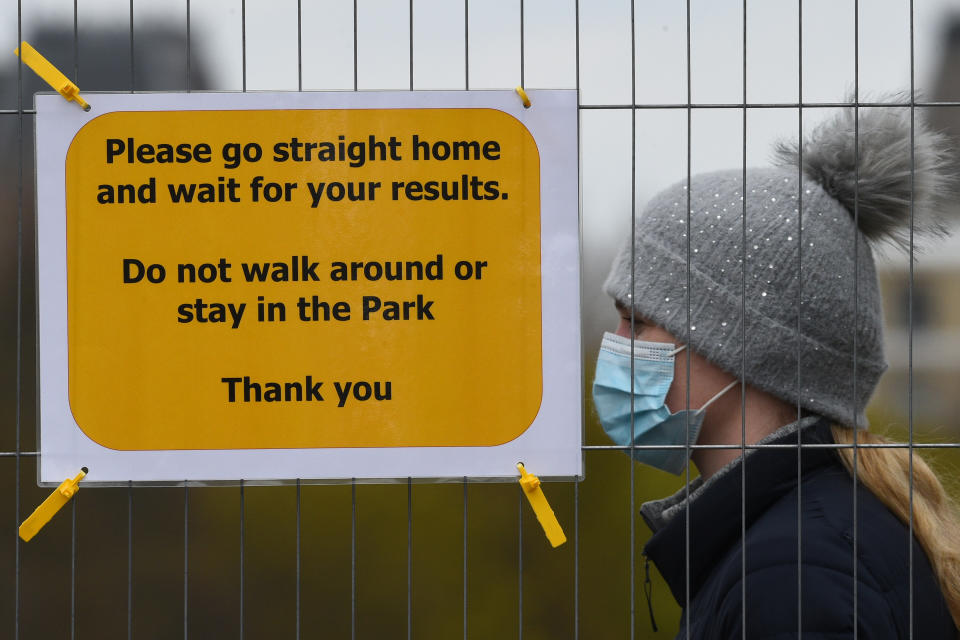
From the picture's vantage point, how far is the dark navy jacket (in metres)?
1.45

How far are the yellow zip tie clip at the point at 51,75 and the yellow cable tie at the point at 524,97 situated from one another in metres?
0.74

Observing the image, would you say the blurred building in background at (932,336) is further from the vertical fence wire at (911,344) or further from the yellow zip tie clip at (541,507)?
the yellow zip tie clip at (541,507)

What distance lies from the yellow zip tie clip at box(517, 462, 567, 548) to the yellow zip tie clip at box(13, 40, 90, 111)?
99cm

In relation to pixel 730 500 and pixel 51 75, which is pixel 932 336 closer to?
pixel 730 500

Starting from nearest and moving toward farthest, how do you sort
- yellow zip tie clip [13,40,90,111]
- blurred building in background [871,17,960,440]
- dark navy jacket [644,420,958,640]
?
dark navy jacket [644,420,958,640] < yellow zip tie clip [13,40,90,111] < blurred building in background [871,17,960,440]

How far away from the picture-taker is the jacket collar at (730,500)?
1.57m

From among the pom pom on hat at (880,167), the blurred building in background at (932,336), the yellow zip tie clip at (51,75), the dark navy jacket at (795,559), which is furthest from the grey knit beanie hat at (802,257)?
the yellow zip tie clip at (51,75)

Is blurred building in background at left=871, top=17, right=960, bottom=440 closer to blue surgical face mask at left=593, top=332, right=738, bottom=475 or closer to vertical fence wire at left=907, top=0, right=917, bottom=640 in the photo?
vertical fence wire at left=907, top=0, right=917, bottom=640

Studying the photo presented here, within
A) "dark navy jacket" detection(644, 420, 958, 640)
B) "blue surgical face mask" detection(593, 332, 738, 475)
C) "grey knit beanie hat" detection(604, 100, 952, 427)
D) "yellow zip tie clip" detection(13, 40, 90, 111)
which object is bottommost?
"dark navy jacket" detection(644, 420, 958, 640)

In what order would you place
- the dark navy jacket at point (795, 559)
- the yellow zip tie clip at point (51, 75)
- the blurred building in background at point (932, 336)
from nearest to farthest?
the dark navy jacket at point (795, 559) < the yellow zip tie clip at point (51, 75) < the blurred building in background at point (932, 336)

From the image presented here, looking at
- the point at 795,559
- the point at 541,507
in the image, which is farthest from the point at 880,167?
the point at 541,507

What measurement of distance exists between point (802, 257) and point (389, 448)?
2.62 ft

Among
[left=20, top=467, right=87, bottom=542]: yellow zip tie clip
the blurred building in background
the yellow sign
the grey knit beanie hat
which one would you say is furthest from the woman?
[left=20, top=467, right=87, bottom=542]: yellow zip tie clip

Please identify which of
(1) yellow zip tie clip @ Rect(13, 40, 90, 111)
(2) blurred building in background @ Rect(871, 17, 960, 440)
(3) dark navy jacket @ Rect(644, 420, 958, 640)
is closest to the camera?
(3) dark navy jacket @ Rect(644, 420, 958, 640)
